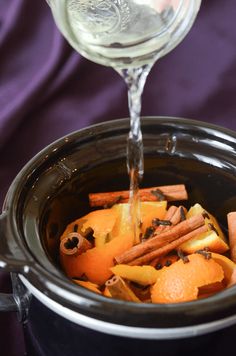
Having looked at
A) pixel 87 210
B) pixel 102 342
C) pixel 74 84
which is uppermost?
pixel 74 84

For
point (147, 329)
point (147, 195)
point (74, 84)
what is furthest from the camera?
point (74, 84)

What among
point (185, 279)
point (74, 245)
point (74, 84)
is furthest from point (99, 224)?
point (74, 84)

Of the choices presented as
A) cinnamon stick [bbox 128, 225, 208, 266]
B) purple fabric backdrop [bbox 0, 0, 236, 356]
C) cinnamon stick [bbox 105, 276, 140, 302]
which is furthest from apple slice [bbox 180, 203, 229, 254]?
purple fabric backdrop [bbox 0, 0, 236, 356]

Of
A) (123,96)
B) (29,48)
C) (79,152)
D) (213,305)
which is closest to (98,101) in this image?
(123,96)

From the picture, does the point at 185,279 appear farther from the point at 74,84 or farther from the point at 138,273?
the point at 74,84

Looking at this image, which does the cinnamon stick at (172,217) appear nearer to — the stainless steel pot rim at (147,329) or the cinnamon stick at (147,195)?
the cinnamon stick at (147,195)

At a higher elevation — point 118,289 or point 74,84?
point 74,84
